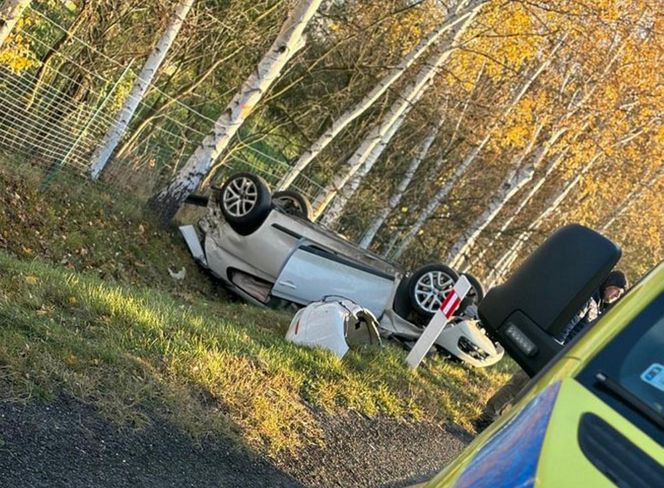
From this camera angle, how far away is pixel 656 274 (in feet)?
8.30

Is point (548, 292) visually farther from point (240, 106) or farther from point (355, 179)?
point (355, 179)

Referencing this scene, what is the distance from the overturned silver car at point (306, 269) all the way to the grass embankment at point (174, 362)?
2.11ft

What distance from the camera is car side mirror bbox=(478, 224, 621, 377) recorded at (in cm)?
245

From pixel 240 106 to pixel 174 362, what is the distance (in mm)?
6075

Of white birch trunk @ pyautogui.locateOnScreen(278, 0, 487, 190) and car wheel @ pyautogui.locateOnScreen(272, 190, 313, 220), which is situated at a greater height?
white birch trunk @ pyautogui.locateOnScreen(278, 0, 487, 190)

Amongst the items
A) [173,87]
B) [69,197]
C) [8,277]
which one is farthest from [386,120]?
[8,277]

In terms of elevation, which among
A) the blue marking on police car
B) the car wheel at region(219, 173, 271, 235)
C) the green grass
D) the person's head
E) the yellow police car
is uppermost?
the person's head

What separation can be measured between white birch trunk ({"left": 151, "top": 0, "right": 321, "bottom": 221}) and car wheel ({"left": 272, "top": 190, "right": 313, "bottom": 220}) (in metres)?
1.13

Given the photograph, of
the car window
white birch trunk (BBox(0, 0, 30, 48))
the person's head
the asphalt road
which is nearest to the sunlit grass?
the asphalt road

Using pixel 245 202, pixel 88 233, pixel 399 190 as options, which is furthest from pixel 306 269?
pixel 399 190

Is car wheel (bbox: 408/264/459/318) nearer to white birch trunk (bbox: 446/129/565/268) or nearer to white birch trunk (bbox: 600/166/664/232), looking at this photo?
white birch trunk (bbox: 446/129/565/268)

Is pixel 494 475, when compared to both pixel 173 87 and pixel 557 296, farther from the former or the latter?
pixel 173 87

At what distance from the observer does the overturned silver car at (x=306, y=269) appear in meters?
9.09

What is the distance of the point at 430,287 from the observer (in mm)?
9500
